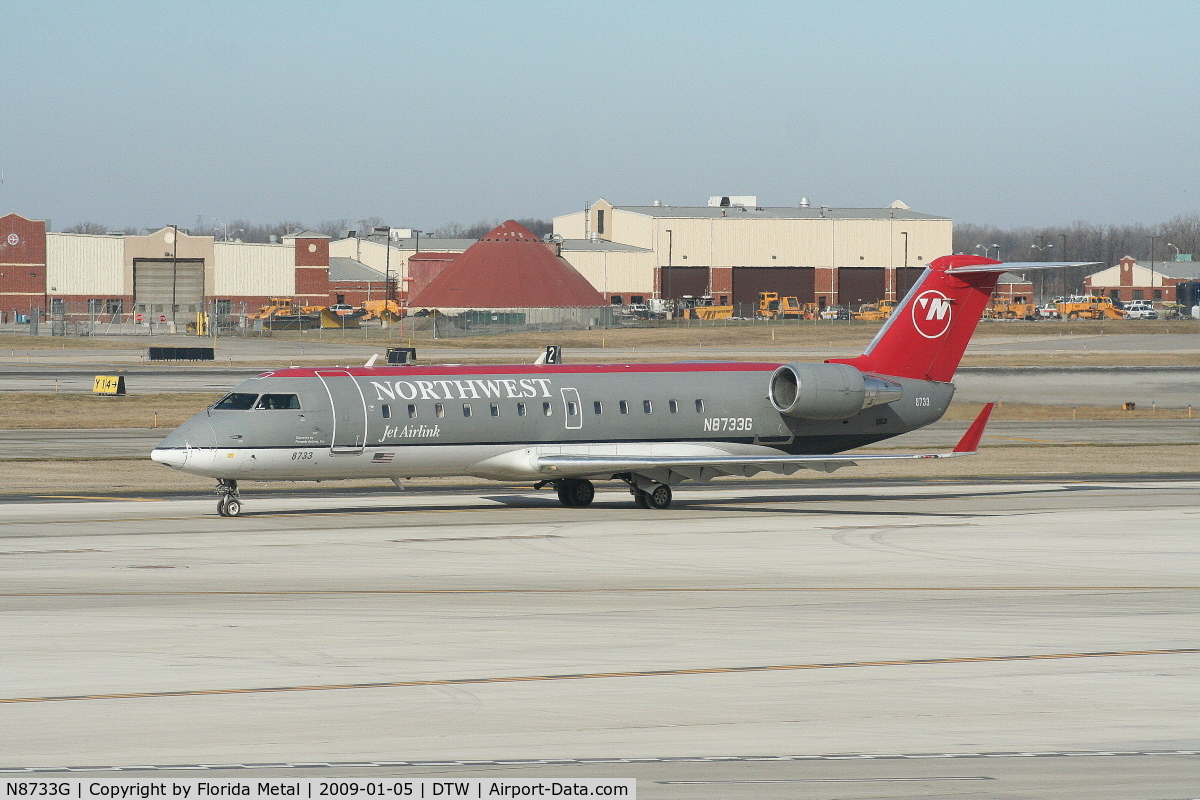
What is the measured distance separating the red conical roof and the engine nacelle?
96.5m

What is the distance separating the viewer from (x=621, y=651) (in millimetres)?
16922

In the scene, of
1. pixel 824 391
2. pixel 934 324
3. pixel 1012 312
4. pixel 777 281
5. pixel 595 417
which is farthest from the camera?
pixel 777 281

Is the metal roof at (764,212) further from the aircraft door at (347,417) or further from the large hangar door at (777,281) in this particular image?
the aircraft door at (347,417)

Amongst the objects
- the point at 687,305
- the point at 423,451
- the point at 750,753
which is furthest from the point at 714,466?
the point at 687,305

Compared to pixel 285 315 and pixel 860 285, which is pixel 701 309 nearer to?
pixel 860 285

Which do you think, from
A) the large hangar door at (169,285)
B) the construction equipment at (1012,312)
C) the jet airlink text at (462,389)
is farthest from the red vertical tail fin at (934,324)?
the large hangar door at (169,285)

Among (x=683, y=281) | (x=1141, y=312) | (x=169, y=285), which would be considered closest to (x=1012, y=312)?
(x=1141, y=312)

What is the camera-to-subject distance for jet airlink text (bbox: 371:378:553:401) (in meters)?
31.3

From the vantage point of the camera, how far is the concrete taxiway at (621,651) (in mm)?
12156

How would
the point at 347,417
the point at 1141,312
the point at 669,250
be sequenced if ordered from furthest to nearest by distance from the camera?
1. the point at 669,250
2. the point at 1141,312
3. the point at 347,417

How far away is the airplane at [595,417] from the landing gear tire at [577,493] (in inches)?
1.3

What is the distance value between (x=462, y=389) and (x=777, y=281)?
4869 inches

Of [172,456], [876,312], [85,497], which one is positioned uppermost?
[876,312]
